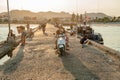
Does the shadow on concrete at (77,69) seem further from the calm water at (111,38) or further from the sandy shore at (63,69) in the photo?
the calm water at (111,38)

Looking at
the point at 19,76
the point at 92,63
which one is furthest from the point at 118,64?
the point at 19,76

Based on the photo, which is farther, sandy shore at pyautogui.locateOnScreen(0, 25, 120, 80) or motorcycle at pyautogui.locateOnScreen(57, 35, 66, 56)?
motorcycle at pyautogui.locateOnScreen(57, 35, 66, 56)

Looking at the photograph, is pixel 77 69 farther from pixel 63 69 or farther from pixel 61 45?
pixel 61 45

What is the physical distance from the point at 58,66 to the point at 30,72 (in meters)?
1.87

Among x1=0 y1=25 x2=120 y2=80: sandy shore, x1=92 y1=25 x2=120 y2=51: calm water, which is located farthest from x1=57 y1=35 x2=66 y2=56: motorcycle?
x1=92 y1=25 x2=120 y2=51: calm water

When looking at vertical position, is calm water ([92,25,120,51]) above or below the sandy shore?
below

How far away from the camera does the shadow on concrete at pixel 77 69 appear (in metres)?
11.6

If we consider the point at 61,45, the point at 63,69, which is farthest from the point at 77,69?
the point at 61,45

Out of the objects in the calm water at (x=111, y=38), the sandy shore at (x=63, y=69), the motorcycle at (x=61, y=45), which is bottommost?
the calm water at (x=111, y=38)

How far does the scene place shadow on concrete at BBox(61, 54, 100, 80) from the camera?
38.1ft

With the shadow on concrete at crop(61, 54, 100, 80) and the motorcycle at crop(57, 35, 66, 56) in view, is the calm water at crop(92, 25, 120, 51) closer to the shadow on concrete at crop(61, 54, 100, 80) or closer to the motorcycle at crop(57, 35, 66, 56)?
the motorcycle at crop(57, 35, 66, 56)

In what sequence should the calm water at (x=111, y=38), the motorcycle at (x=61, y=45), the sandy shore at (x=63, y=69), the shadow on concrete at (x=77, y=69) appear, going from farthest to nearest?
1. the calm water at (x=111, y=38)
2. the motorcycle at (x=61, y=45)
3. the sandy shore at (x=63, y=69)
4. the shadow on concrete at (x=77, y=69)

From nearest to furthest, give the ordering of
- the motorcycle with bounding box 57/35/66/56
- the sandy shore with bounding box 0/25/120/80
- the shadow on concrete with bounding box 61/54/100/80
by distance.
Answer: the shadow on concrete with bounding box 61/54/100/80, the sandy shore with bounding box 0/25/120/80, the motorcycle with bounding box 57/35/66/56

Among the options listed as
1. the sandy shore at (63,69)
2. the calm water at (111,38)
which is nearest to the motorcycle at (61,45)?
the sandy shore at (63,69)
